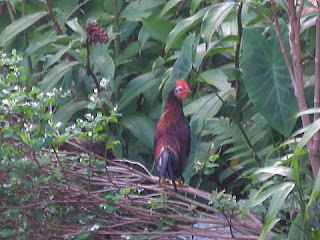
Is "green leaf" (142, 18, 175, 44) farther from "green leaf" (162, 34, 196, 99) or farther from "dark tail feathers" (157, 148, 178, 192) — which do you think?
"dark tail feathers" (157, 148, 178, 192)

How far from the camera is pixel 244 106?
346cm

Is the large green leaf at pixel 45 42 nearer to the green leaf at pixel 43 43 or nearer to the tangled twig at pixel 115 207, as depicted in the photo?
the green leaf at pixel 43 43

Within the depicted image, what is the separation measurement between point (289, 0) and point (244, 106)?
105 cm

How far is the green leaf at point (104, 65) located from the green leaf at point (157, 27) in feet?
0.87

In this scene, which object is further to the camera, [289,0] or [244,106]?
[244,106]

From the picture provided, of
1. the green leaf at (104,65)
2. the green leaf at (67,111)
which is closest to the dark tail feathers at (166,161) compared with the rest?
the green leaf at (104,65)

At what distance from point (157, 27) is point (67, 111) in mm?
646

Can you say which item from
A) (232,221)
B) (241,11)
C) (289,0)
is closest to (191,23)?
(241,11)

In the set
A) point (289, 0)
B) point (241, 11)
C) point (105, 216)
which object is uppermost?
point (289, 0)

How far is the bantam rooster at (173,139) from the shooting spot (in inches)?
123

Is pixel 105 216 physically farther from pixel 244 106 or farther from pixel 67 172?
pixel 244 106

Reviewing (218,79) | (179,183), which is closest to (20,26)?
(218,79)

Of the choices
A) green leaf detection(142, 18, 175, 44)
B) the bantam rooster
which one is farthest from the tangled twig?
green leaf detection(142, 18, 175, 44)

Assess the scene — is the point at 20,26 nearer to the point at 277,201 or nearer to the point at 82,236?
the point at 82,236
